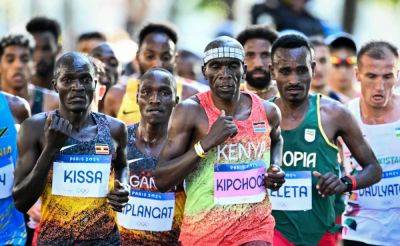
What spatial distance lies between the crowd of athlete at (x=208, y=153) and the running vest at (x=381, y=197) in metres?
0.01

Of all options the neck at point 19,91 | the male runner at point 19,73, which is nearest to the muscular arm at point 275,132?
the male runner at point 19,73

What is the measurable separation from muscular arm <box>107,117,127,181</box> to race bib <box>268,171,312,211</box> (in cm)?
144

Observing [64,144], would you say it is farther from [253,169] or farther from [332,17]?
[332,17]

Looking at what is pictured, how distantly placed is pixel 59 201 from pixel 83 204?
6.4 inches

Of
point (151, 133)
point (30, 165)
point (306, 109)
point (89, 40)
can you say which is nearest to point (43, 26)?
point (89, 40)

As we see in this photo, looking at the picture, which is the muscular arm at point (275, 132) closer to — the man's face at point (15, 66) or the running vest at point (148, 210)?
the running vest at point (148, 210)

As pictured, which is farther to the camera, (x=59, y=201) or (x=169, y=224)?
(x=169, y=224)

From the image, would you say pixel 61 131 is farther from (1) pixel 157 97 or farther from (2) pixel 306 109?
(2) pixel 306 109

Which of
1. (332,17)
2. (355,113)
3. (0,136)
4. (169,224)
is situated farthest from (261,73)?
(332,17)

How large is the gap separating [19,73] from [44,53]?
5.80ft

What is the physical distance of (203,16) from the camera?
3053 cm

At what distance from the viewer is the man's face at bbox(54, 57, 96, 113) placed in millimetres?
7883

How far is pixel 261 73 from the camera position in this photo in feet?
35.5

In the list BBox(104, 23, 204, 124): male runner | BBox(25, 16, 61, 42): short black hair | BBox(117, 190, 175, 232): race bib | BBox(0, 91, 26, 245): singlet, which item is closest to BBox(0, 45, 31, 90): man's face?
BBox(104, 23, 204, 124): male runner
